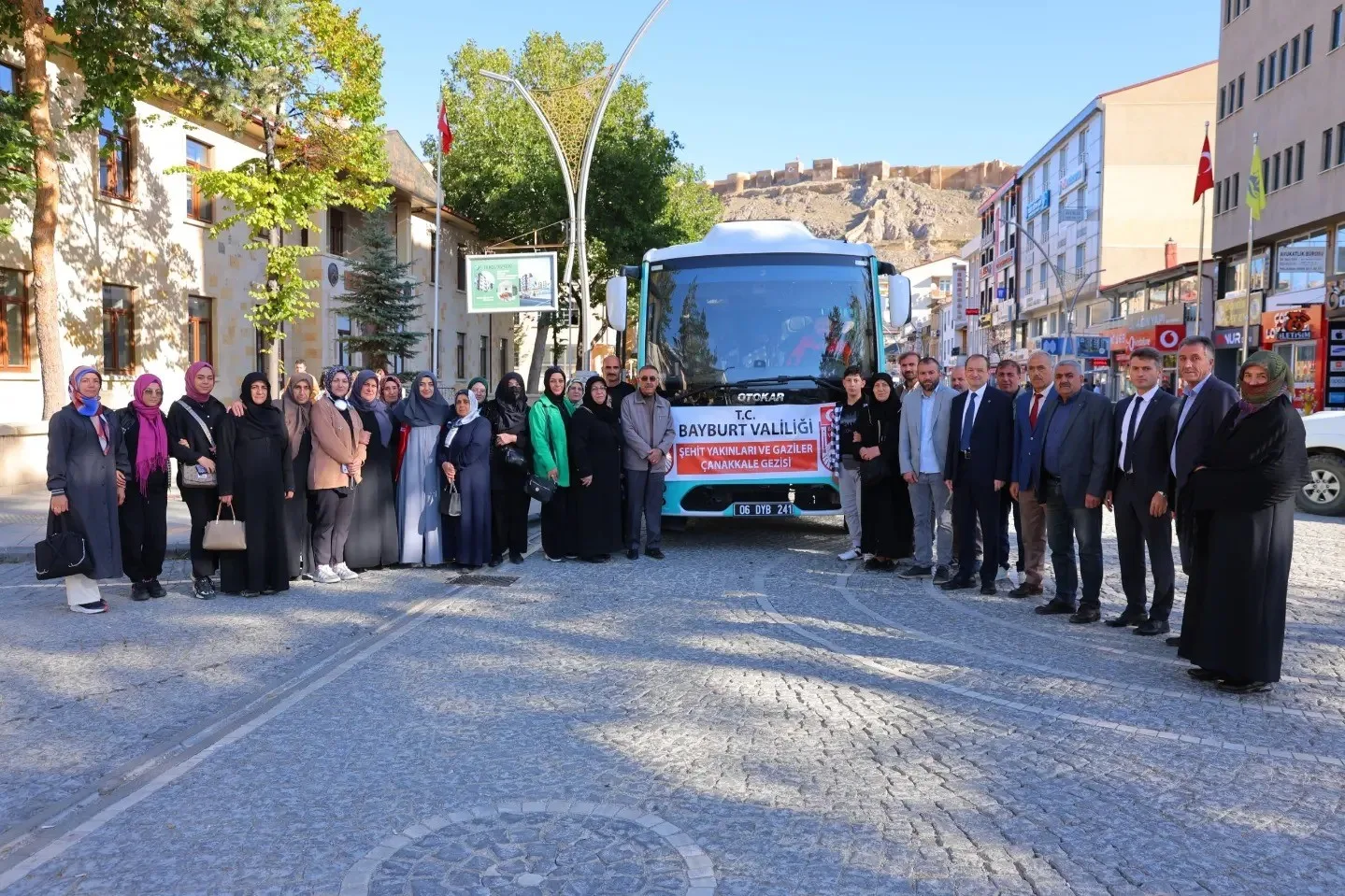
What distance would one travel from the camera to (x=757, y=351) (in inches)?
444

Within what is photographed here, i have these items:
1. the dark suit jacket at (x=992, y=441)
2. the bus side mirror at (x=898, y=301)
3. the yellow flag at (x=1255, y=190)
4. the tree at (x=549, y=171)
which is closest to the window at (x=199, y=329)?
the tree at (x=549, y=171)

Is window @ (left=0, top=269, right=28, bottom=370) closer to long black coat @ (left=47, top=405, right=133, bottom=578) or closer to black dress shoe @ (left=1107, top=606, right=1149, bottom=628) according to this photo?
long black coat @ (left=47, top=405, right=133, bottom=578)

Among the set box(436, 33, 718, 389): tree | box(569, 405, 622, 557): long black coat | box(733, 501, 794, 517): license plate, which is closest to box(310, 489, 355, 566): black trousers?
box(569, 405, 622, 557): long black coat

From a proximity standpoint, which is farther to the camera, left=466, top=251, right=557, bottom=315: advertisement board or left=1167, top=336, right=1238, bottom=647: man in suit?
left=466, top=251, right=557, bottom=315: advertisement board

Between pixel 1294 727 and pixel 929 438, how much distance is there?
175 inches

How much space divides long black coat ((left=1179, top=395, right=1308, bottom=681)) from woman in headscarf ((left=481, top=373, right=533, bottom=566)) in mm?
6244

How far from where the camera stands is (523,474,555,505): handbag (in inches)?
405

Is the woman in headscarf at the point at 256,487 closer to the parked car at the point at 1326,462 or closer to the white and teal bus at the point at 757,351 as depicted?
the white and teal bus at the point at 757,351

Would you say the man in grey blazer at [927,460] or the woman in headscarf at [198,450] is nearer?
the woman in headscarf at [198,450]

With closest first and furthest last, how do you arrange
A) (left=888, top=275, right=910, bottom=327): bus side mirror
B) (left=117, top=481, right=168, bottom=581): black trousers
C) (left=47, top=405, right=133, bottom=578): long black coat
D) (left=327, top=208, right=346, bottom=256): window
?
(left=47, top=405, right=133, bottom=578): long black coat → (left=117, top=481, right=168, bottom=581): black trousers → (left=888, top=275, right=910, bottom=327): bus side mirror → (left=327, top=208, right=346, bottom=256): window

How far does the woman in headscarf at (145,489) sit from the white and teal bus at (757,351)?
462 centimetres

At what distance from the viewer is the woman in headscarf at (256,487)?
8.86 meters

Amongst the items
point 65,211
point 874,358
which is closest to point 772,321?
point 874,358

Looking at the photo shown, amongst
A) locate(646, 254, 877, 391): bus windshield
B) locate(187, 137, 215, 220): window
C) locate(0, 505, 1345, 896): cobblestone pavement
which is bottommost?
locate(0, 505, 1345, 896): cobblestone pavement
